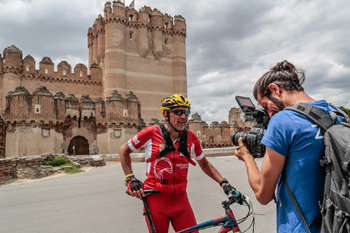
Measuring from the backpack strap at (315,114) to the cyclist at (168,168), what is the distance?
1.16 m

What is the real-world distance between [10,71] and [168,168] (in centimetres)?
3546

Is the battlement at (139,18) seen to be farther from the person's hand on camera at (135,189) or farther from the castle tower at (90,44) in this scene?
the person's hand on camera at (135,189)

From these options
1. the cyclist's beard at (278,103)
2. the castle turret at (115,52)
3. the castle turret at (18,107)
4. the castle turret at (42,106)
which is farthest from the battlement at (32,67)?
the cyclist's beard at (278,103)

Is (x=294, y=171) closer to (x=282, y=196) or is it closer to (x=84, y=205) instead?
(x=282, y=196)

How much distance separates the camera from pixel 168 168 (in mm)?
2434

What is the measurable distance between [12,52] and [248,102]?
36.4m

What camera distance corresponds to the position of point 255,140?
Result: 68.5 inches

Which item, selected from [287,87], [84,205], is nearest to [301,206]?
[287,87]

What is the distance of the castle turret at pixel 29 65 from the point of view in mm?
32344

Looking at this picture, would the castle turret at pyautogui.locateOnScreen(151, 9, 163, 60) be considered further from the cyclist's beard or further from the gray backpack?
the gray backpack

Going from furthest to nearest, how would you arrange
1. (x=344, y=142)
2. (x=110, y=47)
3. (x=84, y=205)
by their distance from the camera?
(x=110, y=47) < (x=84, y=205) < (x=344, y=142)

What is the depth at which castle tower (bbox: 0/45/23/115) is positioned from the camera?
102ft

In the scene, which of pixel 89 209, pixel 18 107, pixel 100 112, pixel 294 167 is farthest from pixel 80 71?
pixel 294 167

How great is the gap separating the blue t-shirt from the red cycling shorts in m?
1.21
